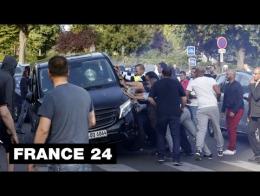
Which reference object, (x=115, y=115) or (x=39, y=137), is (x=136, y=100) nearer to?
(x=115, y=115)

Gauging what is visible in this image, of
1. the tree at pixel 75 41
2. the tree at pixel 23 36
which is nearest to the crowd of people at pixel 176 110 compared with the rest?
the tree at pixel 75 41

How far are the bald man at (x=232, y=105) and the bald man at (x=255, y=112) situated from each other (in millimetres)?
844

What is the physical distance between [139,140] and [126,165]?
91 centimetres

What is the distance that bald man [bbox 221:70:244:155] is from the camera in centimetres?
1176

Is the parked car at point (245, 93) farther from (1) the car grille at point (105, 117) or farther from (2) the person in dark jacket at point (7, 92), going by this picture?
(2) the person in dark jacket at point (7, 92)

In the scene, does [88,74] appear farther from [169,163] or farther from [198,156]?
[198,156]

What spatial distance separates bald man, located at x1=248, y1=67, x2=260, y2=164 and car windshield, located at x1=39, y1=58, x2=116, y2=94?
261 cm

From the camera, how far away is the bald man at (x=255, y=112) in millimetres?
10672

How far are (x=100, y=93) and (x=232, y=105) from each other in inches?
103

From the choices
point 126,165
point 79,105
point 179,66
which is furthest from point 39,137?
point 179,66

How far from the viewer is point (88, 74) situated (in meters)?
11.7

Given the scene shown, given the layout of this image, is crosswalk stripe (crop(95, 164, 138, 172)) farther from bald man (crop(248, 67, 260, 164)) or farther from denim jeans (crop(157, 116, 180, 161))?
bald man (crop(248, 67, 260, 164))

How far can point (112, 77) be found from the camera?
38.6 feet

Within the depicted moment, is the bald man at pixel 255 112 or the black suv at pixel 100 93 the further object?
the black suv at pixel 100 93
